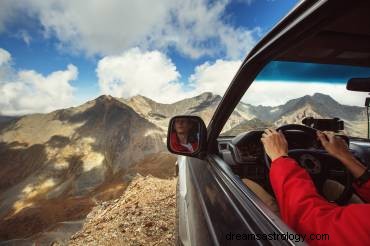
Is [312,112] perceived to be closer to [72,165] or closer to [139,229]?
[139,229]

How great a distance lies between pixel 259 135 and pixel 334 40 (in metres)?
0.81

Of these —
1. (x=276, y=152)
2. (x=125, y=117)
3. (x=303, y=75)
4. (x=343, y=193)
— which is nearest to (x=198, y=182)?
(x=276, y=152)

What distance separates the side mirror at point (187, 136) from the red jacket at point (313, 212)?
749mm

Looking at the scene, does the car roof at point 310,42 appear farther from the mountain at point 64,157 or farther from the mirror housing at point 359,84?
Result: the mountain at point 64,157

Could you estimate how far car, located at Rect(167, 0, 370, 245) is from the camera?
935mm

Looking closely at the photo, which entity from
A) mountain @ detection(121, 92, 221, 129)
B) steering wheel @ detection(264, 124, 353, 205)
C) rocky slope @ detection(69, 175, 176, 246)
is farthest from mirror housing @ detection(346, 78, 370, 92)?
mountain @ detection(121, 92, 221, 129)

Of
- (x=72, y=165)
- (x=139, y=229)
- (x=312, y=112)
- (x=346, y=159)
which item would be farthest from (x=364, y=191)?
(x=72, y=165)

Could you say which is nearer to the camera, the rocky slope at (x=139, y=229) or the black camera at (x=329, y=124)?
the black camera at (x=329, y=124)

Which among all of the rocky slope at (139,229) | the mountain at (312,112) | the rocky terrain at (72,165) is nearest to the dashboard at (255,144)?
the mountain at (312,112)

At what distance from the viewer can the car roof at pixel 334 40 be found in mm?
932

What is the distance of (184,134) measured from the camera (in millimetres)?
2178

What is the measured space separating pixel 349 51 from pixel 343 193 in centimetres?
83

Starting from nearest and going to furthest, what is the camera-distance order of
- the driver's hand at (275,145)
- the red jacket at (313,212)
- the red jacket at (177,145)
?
the red jacket at (313,212) → the driver's hand at (275,145) → the red jacket at (177,145)

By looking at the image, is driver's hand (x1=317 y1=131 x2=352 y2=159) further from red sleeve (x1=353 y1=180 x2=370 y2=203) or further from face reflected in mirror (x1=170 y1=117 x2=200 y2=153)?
face reflected in mirror (x1=170 y1=117 x2=200 y2=153)
